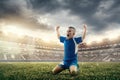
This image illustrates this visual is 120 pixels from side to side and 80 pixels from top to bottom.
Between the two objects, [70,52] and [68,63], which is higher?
[70,52]

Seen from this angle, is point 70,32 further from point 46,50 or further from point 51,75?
point 46,50

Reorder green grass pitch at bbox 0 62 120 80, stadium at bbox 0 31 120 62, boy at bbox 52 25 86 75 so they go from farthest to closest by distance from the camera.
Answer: stadium at bbox 0 31 120 62 → boy at bbox 52 25 86 75 → green grass pitch at bbox 0 62 120 80

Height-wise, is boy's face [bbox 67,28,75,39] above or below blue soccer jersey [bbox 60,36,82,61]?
above

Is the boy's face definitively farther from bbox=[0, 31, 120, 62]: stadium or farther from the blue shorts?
bbox=[0, 31, 120, 62]: stadium

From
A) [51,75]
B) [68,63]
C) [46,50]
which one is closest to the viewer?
[51,75]

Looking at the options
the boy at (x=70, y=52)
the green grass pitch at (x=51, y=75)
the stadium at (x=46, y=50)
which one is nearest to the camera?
the green grass pitch at (x=51, y=75)

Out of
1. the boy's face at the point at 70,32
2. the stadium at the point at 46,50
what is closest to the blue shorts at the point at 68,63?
the boy's face at the point at 70,32

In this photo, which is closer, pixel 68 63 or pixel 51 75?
pixel 51 75

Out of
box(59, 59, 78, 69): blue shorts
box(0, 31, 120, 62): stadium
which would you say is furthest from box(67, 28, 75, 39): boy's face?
box(0, 31, 120, 62): stadium

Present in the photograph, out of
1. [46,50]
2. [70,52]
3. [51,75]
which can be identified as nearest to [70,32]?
[70,52]

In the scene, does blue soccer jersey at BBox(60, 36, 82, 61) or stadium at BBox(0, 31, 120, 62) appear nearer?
blue soccer jersey at BBox(60, 36, 82, 61)

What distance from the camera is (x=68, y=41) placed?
8.77m

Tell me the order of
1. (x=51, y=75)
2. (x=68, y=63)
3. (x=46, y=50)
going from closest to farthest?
1. (x=51, y=75)
2. (x=68, y=63)
3. (x=46, y=50)

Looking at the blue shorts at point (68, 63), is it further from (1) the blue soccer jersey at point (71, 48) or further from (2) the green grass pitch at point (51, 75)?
(2) the green grass pitch at point (51, 75)
